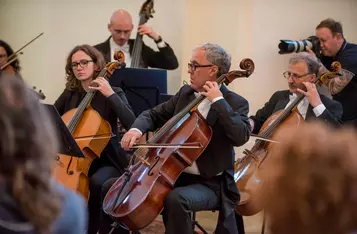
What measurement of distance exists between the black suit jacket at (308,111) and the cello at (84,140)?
35.1 inches

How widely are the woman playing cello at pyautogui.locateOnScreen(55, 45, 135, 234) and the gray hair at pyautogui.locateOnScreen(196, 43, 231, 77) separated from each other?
51 cm

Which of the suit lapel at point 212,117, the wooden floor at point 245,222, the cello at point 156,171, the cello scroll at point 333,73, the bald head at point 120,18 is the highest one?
the bald head at point 120,18

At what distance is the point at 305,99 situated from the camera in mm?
2889

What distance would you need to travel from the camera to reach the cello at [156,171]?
2277 millimetres

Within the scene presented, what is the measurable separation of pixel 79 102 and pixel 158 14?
1544 mm

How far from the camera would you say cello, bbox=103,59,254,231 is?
2.28m

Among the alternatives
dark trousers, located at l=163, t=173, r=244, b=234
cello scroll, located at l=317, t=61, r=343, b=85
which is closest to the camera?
cello scroll, located at l=317, t=61, r=343, b=85

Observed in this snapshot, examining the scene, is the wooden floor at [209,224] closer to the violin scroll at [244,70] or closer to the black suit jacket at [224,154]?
the black suit jacket at [224,154]

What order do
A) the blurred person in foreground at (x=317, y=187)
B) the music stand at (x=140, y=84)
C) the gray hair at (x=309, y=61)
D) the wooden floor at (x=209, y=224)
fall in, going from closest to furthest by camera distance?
the blurred person in foreground at (x=317, y=187) → the gray hair at (x=309, y=61) → the music stand at (x=140, y=84) → the wooden floor at (x=209, y=224)

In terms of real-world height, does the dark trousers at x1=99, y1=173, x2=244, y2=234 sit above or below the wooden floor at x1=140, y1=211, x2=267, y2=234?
above

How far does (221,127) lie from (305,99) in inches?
24.5

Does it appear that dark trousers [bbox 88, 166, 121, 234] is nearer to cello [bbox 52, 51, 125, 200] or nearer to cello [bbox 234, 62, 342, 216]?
cello [bbox 52, 51, 125, 200]

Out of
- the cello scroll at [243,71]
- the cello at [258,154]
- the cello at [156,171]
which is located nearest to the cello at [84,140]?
the cello at [156,171]

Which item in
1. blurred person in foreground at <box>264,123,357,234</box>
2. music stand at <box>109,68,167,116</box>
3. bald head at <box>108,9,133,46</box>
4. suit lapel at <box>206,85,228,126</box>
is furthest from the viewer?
bald head at <box>108,9,133,46</box>
